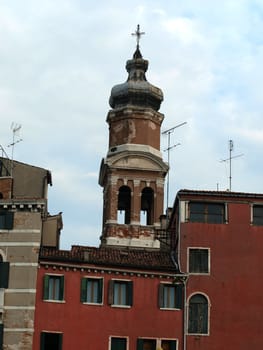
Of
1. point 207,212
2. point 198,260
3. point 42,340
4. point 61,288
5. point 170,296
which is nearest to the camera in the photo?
point 42,340

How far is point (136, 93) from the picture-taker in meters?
73.6

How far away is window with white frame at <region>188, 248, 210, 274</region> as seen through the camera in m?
50.6

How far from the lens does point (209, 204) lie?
51.7 metres

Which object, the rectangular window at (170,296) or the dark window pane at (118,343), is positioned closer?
the dark window pane at (118,343)

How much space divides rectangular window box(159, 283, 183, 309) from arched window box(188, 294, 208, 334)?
674 millimetres

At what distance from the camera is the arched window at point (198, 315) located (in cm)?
4950

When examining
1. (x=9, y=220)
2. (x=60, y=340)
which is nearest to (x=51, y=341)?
(x=60, y=340)

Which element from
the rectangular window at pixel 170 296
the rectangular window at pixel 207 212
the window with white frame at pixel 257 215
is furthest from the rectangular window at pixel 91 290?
the window with white frame at pixel 257 215

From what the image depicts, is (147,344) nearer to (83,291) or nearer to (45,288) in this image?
(83,291)

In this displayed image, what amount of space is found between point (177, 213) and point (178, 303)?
5449mm

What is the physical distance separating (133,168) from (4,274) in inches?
946

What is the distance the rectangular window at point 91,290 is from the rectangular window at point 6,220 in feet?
16.1

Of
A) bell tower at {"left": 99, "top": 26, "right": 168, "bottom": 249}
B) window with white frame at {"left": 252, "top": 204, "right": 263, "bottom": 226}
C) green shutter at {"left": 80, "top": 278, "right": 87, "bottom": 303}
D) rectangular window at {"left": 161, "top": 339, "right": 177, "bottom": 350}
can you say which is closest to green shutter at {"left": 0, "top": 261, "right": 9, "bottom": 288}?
green shutter at {"left": 80, "top": 278, "right": 87, "bottom": 303}

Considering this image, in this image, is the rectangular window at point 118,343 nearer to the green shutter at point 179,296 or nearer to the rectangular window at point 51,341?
the rectangular window at point 51,341
